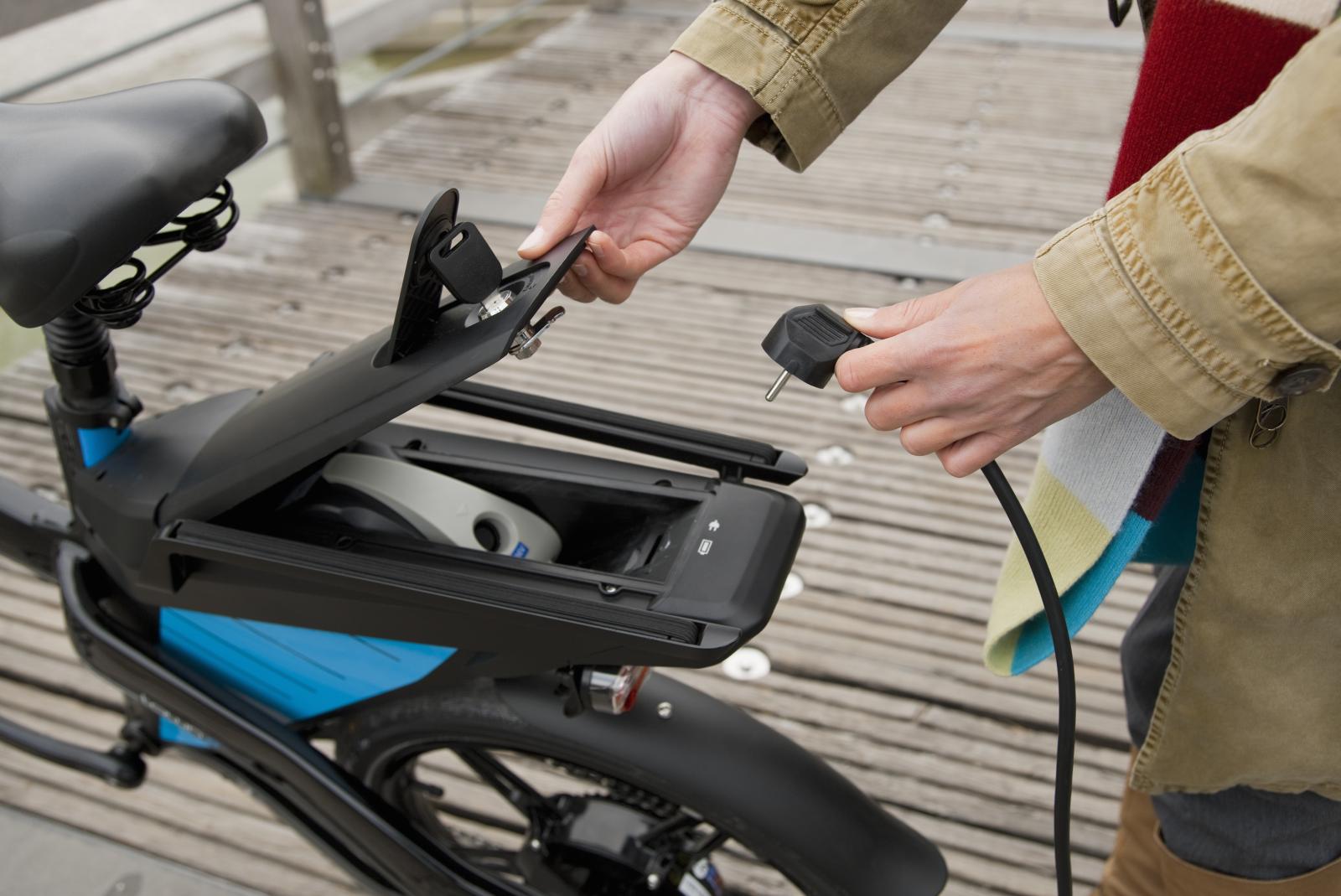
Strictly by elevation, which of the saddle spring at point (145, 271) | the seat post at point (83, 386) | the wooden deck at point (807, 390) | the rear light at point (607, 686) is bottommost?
the wooden deck at point (807, 390)

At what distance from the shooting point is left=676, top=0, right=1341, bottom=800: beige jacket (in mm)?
617

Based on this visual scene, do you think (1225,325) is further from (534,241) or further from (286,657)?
(286,657)

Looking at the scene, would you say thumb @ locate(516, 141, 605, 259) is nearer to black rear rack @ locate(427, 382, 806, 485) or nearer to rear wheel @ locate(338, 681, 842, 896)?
black rear rack @ locate(427, 382, 806, 485)

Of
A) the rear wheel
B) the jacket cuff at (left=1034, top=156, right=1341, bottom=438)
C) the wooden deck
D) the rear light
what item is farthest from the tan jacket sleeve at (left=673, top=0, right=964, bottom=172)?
the wooden deck

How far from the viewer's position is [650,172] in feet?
3.51

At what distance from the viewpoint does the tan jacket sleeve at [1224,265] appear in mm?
599

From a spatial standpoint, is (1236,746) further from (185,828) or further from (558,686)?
(185,828)

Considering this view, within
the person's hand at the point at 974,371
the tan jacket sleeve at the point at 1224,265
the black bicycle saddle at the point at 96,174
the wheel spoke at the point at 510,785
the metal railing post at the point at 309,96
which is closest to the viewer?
the tan jacket sleeve at the point at 1224,265

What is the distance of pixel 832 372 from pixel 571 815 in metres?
0.65

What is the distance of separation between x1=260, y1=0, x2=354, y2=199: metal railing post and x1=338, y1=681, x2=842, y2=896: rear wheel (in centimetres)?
245

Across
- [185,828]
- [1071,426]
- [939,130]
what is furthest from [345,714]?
[939,130]

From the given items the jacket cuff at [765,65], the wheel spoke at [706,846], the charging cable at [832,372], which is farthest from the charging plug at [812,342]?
the wheel spoke at [706,846]

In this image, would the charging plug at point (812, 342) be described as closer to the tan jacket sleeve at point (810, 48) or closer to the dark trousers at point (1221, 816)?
the tan jacket sleeve at point (810, 48)

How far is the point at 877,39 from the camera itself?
3.18ft
